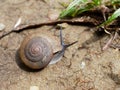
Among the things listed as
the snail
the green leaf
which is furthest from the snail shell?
the green leaf

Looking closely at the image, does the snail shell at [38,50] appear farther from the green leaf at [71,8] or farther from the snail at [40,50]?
the green leaf at [71,8]

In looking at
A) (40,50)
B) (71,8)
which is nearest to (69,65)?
(40,50)

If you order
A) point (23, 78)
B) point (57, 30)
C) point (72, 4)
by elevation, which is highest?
point (72, 4)

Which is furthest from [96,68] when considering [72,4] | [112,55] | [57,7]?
[57,7]

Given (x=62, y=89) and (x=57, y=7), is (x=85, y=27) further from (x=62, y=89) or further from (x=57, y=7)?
(x=62, y=89)

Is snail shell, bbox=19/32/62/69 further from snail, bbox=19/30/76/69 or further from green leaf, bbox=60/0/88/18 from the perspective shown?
green leaf, bbox=60/0/88/18

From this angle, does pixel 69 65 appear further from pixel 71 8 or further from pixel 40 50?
pixel 71 8
